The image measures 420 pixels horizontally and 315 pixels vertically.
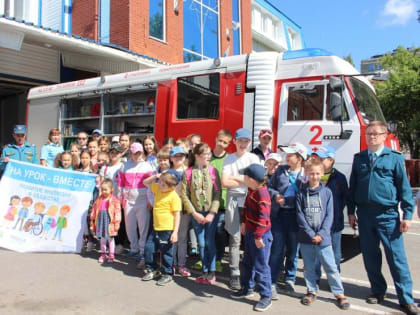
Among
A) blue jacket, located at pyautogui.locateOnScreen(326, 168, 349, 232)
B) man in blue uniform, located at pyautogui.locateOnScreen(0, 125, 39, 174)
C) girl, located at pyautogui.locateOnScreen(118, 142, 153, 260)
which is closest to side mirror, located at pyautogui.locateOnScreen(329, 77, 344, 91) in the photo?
blue jacket, located at pyautogui.locateOnScreen(326, 168, 349, 232)

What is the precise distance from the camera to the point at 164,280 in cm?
459

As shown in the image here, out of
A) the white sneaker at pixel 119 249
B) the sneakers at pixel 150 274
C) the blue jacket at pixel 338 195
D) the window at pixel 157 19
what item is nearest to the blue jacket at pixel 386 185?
the blue jacket at pixel 338 195

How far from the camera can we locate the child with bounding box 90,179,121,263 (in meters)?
5.43

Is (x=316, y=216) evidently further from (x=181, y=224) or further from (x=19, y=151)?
(x=19, y=151)

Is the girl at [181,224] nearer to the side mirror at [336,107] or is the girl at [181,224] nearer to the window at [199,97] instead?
the window at [199,97]

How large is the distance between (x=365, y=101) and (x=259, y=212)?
3231 mm

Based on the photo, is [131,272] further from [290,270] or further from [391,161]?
[391,161]

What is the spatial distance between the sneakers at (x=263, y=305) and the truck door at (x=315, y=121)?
7.88 feet

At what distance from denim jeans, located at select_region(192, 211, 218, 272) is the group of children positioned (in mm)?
12

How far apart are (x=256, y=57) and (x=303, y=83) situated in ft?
2.97

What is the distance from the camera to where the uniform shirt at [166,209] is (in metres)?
4.66

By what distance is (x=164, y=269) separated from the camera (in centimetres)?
470

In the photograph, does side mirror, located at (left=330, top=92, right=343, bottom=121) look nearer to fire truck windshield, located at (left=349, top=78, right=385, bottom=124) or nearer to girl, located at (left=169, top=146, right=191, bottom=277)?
fire truck windshield, located at (left=349, top=78, right=385, bottom=124)

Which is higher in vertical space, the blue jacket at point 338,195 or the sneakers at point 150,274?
the blue jacket at point 338,195
